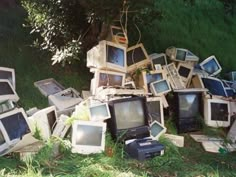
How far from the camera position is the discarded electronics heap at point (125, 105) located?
4.01 meters

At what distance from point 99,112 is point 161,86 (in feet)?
3.12

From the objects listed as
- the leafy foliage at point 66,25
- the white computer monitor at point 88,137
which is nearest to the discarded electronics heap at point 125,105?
the white computer monitor at point 88,137

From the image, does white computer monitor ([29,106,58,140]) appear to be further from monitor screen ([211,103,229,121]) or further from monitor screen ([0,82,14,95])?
monitor screen ([211,103,229,121])

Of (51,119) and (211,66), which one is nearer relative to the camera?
(51,119)

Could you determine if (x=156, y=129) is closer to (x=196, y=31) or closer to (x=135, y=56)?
(x=135, y=56)

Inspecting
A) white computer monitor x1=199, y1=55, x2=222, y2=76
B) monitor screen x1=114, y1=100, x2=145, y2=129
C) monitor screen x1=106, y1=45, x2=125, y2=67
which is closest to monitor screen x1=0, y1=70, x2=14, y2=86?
monitor screen x1=106, y1=45, x2=125, y2=67

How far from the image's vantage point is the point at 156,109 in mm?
4734

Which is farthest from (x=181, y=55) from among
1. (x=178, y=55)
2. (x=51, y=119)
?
(x=51, y=119)

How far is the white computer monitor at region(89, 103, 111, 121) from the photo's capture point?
13.7 feet

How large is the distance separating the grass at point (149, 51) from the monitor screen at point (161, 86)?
1.28ft

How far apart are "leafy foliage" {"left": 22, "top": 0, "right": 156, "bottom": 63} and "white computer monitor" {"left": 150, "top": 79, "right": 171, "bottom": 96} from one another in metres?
0.81

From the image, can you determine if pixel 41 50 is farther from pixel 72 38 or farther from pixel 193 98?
pixel 193 98

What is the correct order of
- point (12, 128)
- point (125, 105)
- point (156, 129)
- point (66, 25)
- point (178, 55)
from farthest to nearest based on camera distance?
1. point (178, 55)
2. point (66, 25)
3. point (156, 129)
4. point (125, 105)
5. point (12, 128)

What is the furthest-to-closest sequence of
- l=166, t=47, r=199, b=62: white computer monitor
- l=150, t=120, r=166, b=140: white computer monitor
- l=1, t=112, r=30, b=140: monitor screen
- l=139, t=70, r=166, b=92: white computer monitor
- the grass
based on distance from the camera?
l=166, t=47, r=199, b=62: white computer monitor
l=139, t=70, r=166, b=92: white computer monitor
l=150, t=120, r=166, b=140: white computer monitor
l=1, t=112, r=30, b=140: monitor screen
the grass
